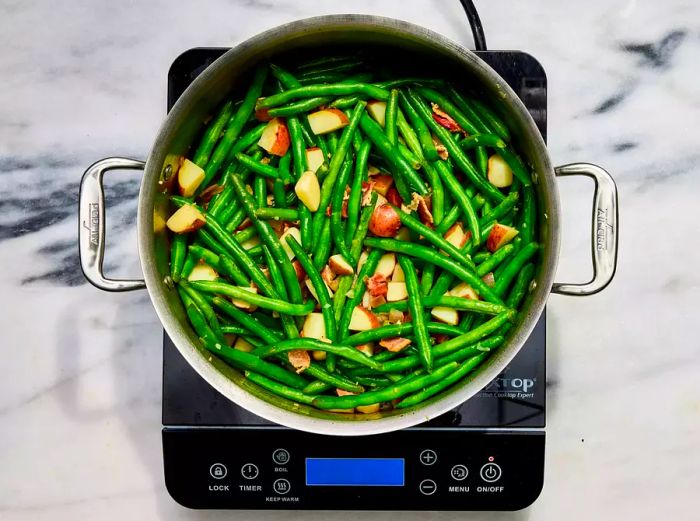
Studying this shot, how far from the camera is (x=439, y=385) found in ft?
4.54

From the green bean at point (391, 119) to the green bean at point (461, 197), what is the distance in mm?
95

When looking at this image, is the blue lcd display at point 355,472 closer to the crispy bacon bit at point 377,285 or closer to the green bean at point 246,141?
the crispy bacon bit at point 377,285

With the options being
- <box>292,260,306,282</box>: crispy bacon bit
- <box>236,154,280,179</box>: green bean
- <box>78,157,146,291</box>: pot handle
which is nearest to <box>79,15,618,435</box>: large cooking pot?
<box>78,157,146,291</box>: pot handle

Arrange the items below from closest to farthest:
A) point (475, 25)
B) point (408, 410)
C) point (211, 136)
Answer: point (408, 410) < point (211, 136) < point (475, 25)

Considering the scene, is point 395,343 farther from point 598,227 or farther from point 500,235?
point 598,227

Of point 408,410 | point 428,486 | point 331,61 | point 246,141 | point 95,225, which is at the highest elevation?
point 331,61

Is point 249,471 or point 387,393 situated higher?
point 387,393

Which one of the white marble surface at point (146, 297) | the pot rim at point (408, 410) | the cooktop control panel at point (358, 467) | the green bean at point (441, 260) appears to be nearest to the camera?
the pot rim at point (408, 410)

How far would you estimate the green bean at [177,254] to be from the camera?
1432 mm

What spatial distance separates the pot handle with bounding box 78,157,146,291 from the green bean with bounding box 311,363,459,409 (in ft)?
1.24

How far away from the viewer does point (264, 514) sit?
65.4 inches

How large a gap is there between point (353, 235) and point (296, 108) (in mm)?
248

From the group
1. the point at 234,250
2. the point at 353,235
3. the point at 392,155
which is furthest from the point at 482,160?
the point at 234,250

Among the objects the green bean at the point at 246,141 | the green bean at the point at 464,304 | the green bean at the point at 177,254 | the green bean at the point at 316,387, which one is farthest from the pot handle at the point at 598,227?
the green bean at the point at 177,254
